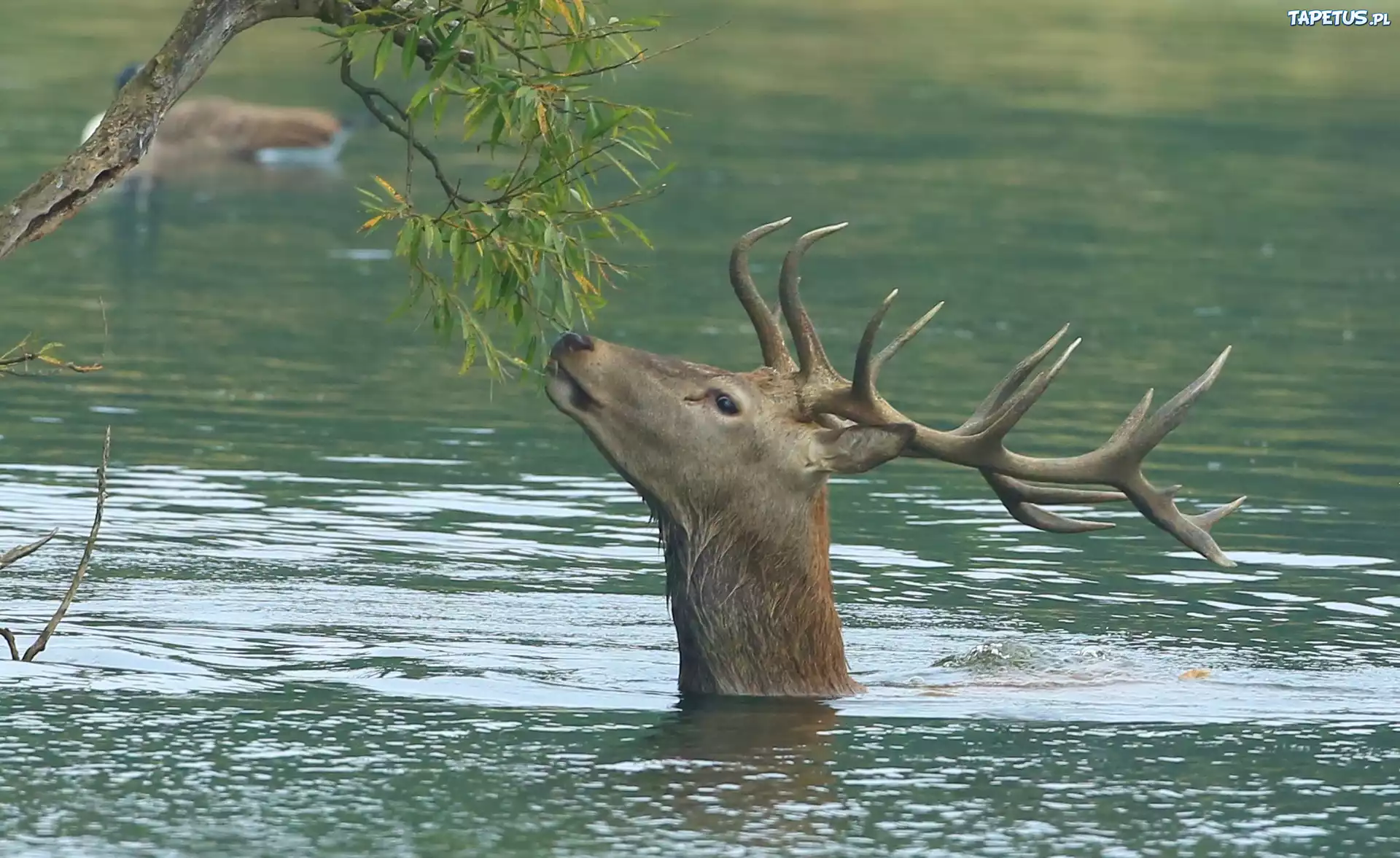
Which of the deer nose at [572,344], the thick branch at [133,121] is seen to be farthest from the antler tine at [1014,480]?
the thick branch at [133,121]

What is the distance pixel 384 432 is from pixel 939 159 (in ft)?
50.2

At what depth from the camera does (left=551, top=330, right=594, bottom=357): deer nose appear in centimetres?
986

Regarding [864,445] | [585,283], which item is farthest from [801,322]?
[585,283]

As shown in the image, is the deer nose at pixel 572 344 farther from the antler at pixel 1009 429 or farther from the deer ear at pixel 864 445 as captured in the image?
the deer ear at pixel 864 445

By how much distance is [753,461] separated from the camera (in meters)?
9.91

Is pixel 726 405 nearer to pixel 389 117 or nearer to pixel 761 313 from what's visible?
pixel 761 313

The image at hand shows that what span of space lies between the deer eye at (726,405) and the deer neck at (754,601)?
0.37 m

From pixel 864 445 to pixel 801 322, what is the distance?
53cm

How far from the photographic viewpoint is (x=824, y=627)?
10031 millimetres

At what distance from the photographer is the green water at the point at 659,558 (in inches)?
333

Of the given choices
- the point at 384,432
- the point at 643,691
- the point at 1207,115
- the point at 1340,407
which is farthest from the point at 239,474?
the point at 1207,115

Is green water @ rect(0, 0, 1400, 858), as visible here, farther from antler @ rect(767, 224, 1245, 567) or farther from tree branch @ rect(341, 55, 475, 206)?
tree branch @ rect(341, 55, 475, 206)

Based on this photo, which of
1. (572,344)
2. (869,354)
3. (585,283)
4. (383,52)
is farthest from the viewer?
(585,283)

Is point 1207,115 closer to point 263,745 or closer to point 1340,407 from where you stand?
point 1340,407
